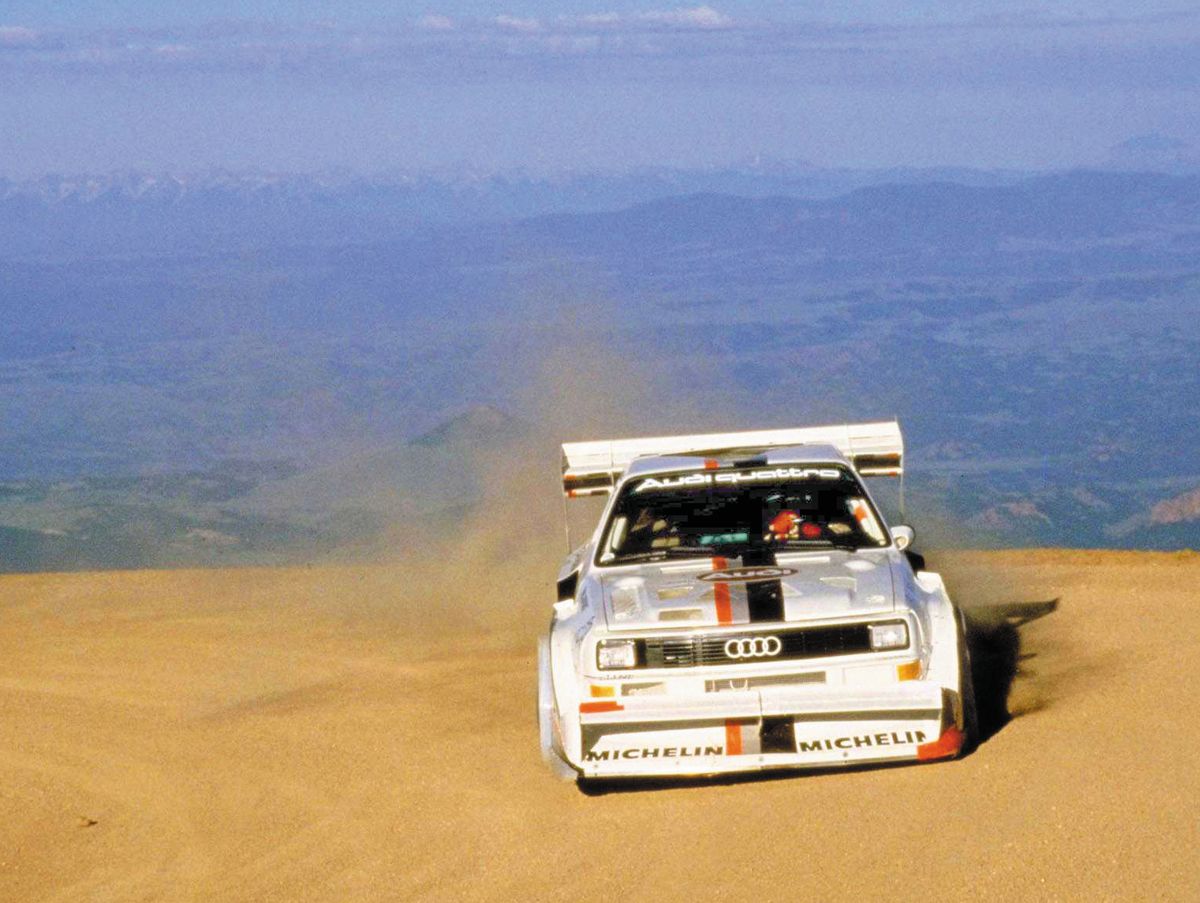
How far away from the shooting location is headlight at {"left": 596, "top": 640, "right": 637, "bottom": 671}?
742 cm

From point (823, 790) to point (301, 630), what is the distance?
24.2 feet

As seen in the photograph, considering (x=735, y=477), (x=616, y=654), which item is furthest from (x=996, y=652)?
(x=616, y=654)

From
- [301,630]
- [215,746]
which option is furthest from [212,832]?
[301,630]

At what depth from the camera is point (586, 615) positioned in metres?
7.75

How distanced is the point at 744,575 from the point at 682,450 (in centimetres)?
219

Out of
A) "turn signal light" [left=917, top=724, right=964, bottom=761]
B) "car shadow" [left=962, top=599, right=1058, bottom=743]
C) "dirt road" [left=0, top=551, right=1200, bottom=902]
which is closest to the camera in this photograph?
"dirt road" [left=0, top=551, right=1200, bottom=902]

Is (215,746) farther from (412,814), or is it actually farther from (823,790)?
(823,790)

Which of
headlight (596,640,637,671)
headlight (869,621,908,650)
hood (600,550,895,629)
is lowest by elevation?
headlight (596,640,637,671)

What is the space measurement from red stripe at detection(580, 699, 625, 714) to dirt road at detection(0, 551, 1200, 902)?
0.47 metres

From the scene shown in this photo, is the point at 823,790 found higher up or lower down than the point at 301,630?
higher up

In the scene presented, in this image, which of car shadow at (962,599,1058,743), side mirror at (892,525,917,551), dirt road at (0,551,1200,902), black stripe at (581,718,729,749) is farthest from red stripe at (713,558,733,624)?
car shadow at (962,599,1058,743)

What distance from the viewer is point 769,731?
7.16 metres

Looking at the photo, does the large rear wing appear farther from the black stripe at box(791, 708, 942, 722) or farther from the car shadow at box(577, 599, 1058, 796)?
the black stripe at box(791, 708, 942, 722)

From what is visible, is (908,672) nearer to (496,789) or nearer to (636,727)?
(636,727)
